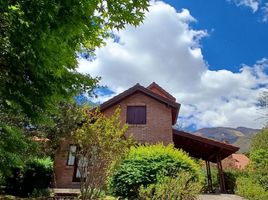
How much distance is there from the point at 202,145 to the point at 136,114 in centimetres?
605

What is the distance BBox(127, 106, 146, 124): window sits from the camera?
2238cm

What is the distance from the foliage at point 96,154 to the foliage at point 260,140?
21655mm

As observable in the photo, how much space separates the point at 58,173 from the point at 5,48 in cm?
1671

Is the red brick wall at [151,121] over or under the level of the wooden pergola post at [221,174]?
over

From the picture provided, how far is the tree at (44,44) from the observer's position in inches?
132

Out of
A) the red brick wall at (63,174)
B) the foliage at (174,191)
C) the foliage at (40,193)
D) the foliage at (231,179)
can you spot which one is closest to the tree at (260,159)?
the foliage at (231,179)

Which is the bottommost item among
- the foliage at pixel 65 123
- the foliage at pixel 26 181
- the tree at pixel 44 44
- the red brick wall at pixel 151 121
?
the foliage at pixel 26 181

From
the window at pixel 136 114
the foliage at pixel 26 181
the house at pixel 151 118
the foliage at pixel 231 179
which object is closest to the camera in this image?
the foliage at pixel 26 181

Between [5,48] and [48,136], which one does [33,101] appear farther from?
[48,136]

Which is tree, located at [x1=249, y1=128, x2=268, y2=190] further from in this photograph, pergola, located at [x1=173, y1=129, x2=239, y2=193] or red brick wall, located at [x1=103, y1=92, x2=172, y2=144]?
red brick wall, located at [x1=103, y1=92, x2=172, y2=144]

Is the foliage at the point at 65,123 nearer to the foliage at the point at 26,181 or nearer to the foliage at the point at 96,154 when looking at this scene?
the foliage at the point at 26,181

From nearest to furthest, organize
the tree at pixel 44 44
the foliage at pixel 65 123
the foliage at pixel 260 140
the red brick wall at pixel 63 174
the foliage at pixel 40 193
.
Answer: the tree at pixel 44 44, the foliage at pixel 40 193, the foliage at pixel 65 123, the red brick wall at pixel 63 174, the foliage at pixel 260 140

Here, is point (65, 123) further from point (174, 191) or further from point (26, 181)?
point (174, 191)

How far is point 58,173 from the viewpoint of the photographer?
19.2 m
